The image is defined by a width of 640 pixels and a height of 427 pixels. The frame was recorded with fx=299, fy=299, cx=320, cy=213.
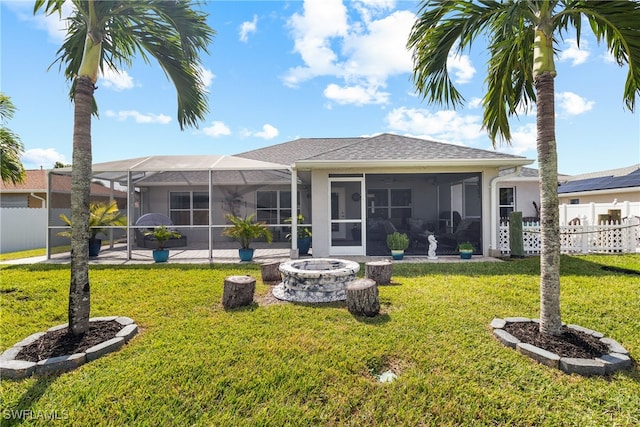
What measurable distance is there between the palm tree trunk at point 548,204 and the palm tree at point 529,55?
0.03 ft

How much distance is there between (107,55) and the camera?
Answer: 5172 millimetres

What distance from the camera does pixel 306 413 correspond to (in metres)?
2.67

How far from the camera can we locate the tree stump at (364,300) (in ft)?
15.8

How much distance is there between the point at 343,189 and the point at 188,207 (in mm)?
8818

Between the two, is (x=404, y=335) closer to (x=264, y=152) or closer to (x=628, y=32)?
(x=628, y=32)

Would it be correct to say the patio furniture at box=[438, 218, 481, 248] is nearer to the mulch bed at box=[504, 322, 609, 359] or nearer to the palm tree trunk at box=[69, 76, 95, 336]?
the mulch bed at box=[504, 322, 609, 359]

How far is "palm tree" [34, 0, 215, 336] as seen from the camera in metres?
3.87

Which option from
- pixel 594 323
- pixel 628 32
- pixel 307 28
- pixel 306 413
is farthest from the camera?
pixel 307 28

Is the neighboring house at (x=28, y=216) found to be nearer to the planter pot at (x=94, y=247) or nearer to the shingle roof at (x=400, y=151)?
the planter pot at (x=94, y=247)

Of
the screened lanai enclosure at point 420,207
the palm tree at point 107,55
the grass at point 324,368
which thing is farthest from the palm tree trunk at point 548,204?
the screened lanai enclosure at point 420,207

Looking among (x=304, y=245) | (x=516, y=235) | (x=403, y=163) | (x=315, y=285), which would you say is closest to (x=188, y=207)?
(x=304, y=245)

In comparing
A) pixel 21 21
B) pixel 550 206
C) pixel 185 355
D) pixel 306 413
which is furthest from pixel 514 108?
pixel 21 21

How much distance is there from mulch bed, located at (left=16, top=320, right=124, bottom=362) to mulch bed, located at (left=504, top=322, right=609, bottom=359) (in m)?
5.55

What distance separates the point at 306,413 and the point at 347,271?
3.46 m
